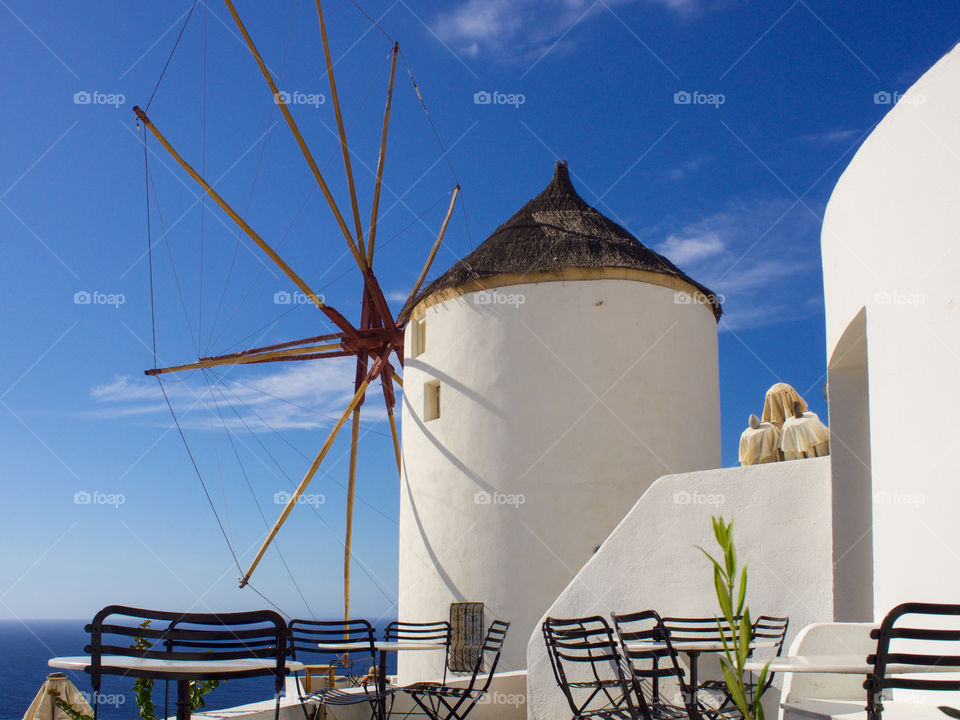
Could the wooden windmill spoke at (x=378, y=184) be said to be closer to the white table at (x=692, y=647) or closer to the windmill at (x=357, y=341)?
the windmill at (x=357, y=341)

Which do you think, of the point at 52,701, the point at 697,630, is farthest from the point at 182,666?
the point at 52,701

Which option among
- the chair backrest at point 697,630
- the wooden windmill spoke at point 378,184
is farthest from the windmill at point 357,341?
the chair backrest at point 697,630

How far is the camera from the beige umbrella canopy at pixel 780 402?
838 centimetres

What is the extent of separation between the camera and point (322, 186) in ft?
47.0

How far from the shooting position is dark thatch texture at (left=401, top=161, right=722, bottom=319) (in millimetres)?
11891

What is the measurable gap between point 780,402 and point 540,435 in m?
3.41

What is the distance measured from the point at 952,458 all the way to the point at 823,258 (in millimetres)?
2400

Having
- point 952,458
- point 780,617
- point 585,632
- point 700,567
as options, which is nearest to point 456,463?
point 700,567

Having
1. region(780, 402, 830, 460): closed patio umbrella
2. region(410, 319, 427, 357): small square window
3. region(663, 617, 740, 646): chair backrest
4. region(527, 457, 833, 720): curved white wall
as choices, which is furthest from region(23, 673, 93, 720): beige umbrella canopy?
region(410, 319, 427, 357): small square window

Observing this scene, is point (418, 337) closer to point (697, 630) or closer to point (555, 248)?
point (555, 248)

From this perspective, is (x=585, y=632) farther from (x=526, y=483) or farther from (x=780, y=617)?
(x=526, y=483)

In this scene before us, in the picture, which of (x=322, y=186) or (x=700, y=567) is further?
(x=322, y=186)

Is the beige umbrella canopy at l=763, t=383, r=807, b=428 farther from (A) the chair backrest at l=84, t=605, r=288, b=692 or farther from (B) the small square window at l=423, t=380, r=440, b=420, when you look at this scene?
(A) the chair backrest at l=84, t=605, r=288, b=692

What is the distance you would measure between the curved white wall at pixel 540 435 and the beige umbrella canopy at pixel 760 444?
273 centimetres
